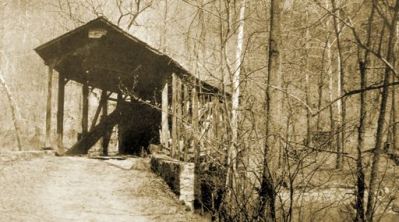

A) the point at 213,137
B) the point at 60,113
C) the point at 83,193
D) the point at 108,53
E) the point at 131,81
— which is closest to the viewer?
the point at 83,193

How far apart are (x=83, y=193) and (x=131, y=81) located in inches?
389

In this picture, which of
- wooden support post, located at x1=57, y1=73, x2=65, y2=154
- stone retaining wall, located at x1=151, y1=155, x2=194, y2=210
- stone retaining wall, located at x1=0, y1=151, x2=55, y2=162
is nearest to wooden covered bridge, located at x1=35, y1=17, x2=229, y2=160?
wooden support post, located at x1=57, y1=73, x2=65, y2=154

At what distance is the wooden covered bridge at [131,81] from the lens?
46.6ft

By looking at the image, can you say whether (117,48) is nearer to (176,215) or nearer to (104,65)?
(104,65)

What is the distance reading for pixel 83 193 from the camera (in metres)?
10.3

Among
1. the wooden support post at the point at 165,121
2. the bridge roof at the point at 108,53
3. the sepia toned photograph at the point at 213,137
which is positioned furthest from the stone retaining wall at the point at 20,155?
the wooden support post at the point at 165,121

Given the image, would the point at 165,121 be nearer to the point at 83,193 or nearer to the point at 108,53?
the point at 108,53

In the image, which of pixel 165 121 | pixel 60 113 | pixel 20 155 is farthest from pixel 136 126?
pixel 20 155

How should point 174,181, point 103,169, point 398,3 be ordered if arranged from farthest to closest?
1. point 103,169
2. point 174,181
3. point 398,3

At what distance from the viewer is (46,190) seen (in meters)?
10.3

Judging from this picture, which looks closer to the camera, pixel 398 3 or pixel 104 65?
pixel 398 3

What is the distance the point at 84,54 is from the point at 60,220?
8.34 meters

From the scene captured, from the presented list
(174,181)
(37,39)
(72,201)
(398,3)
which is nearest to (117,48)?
(174,181)

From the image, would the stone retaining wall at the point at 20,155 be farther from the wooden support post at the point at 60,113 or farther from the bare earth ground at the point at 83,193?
the wooden support post at the point at 60,113
